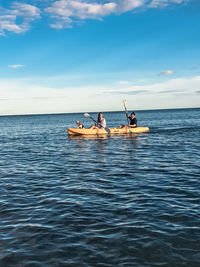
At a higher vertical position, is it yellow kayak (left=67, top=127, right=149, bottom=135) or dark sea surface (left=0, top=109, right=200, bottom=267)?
yellow kayak (left=67, top=127, right=149, bottom=135)

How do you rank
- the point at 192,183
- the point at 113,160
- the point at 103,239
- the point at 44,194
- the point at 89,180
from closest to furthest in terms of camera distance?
the point at 103,239 → the point at 44,194 → the point at 192,183 → the point at 89,180 → the point at 113,160

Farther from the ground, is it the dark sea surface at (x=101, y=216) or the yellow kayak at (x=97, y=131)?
the yellow kayak at (x=97, y=131)

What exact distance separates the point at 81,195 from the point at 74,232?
2.62m

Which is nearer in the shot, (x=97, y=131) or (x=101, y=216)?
(x=101, y=216)

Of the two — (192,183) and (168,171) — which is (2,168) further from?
(192,183)

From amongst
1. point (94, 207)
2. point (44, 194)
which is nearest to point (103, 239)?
point (94, 207)

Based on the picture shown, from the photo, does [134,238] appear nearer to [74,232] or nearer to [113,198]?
[74,232]

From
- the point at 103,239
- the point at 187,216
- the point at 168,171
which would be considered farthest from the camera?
the point at 168,171

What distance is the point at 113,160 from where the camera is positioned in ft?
48.8

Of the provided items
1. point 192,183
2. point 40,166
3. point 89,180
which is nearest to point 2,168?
point 40,166

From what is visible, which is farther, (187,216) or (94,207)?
(94,207)

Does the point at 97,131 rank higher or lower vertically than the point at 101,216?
higher

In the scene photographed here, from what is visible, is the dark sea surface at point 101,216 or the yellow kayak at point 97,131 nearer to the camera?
the dark sea surface at point 101,216

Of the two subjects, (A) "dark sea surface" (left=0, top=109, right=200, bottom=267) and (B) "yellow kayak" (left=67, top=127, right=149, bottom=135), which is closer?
(A) "dark sea surface" (left=0, top=109, right=200, bottom=267)
